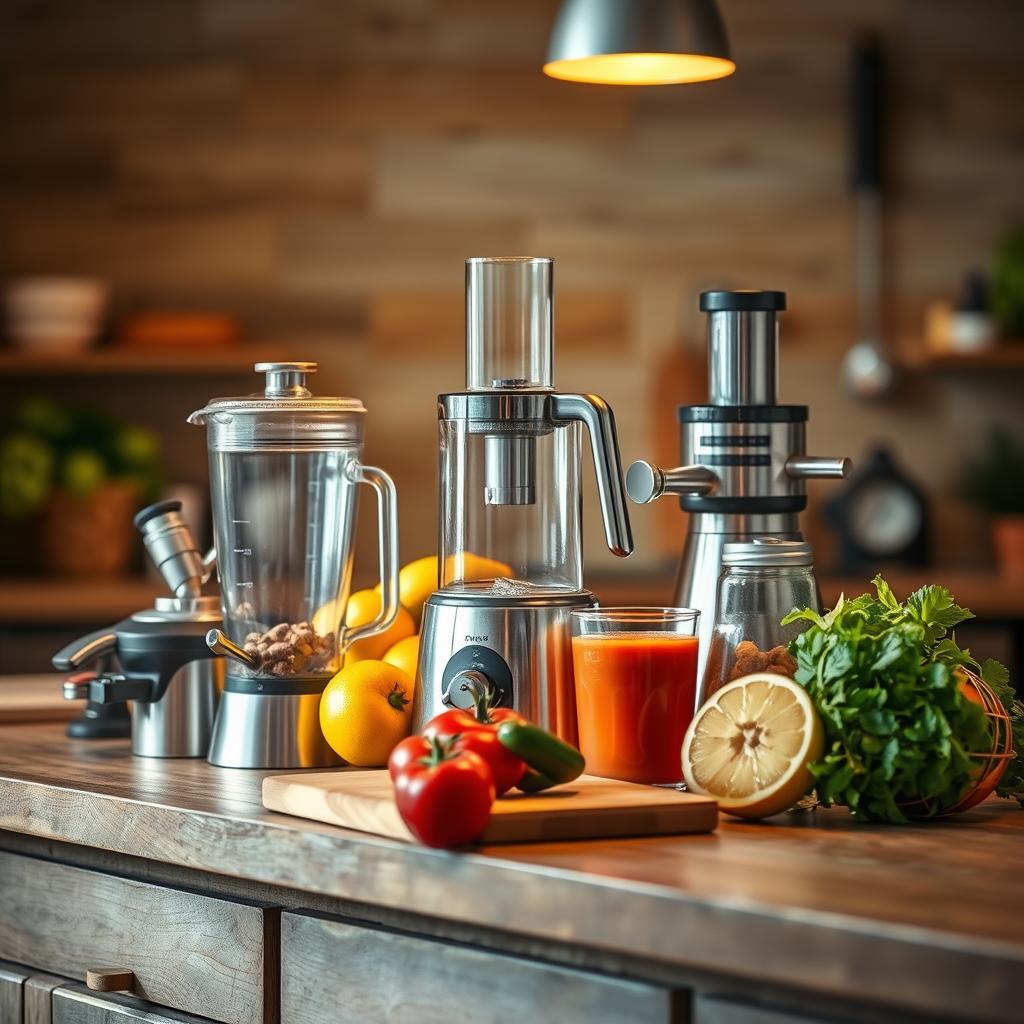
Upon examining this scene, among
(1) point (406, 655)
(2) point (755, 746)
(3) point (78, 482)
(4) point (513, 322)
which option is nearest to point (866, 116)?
(3) point (78, 482)

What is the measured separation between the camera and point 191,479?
411 centimetres

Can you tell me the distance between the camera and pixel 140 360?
3852 millimetres

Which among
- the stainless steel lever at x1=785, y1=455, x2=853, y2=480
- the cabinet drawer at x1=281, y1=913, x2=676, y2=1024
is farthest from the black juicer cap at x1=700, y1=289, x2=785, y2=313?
the cabinet drawer at x1=281, y1=913, x2=676, y2=1024

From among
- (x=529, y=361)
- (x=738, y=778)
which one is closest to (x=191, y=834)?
(x=738, y=778)

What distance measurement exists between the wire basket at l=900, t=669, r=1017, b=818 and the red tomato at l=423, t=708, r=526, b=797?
12.0 inches

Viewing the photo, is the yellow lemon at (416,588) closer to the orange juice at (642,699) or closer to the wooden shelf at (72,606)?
the orange juice at (642,699)

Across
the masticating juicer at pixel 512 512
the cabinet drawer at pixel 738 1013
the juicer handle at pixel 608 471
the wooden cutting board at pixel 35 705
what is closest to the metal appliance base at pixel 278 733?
the masticating juicer at pixel 512 512

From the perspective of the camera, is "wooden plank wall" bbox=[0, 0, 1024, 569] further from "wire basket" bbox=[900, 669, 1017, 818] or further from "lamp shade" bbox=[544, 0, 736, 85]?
"wire basket" bbox=[900, 669, 1017, 818]

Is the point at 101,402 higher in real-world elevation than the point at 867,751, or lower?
higher

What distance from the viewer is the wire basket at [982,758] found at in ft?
4.21

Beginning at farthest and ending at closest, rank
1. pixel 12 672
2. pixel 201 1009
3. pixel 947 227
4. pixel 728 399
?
pixel 947 227 < pixel 12 672 < pixel 728 399 < pixel 201 1009

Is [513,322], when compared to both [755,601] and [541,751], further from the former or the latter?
[541,751]

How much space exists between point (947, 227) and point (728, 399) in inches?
99.2

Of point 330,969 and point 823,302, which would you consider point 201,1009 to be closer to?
point 330,969
